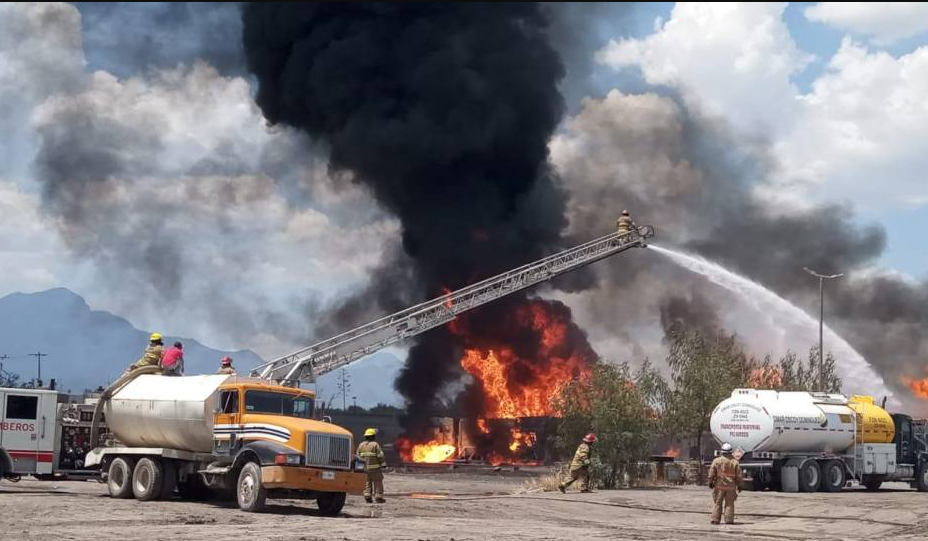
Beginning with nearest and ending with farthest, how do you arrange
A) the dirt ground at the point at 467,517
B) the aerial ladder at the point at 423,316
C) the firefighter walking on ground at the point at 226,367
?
1. the dirt ground at the point at 467,517
2. the firefighter walking on ground at the point at 226,367
3. the aerial ladder at the point at 423,316

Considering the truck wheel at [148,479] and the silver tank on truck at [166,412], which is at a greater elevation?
the silver tank on truck at [166,412]

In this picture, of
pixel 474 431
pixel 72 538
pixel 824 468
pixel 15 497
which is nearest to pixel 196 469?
pixel 15 497

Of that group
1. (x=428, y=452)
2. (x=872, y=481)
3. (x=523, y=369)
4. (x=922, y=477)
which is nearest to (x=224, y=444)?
(x=872, y=481)

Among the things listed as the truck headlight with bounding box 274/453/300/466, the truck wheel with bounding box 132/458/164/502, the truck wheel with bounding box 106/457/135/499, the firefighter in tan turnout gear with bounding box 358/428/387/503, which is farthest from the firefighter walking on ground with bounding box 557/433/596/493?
the truck wheel with bounding box 106/457/135/499

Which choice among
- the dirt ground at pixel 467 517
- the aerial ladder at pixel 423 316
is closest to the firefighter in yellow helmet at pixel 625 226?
the aerial ladder at pixel 423 316

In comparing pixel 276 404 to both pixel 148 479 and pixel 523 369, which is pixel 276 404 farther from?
pixel 523 369

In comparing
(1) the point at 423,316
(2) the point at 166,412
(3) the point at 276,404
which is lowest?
(2) the point at 166,412

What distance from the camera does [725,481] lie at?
24.8 metres

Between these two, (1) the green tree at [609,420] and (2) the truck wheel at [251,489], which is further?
(1) the green tree at [609,420]

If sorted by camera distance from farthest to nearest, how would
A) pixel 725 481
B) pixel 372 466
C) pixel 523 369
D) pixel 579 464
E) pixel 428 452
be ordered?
pixel 523 369 < pixel 428 452 < pixel 579 464 < pixel 372 466 < pixel 725 481

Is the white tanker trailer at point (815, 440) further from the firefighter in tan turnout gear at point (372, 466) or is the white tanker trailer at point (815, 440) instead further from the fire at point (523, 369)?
the fire at point (523, 369)

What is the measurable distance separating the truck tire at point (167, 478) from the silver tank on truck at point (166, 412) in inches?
16.6

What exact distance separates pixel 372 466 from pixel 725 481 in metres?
7.91

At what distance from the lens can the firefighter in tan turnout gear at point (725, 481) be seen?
80.9ft
